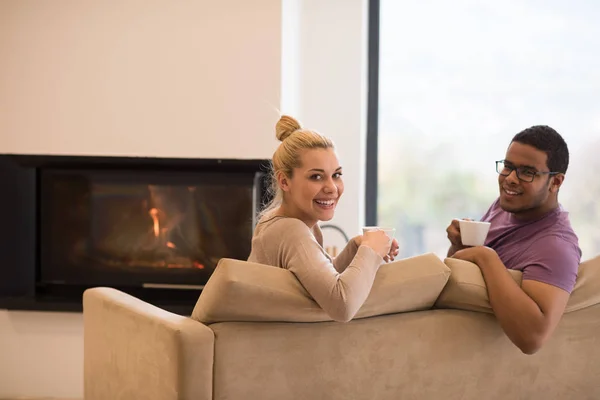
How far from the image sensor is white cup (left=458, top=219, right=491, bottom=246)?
2426 millimetres

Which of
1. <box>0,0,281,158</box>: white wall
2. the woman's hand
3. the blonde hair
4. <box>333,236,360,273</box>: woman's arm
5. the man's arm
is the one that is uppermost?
<box>0,0,281,158</box>: white wall

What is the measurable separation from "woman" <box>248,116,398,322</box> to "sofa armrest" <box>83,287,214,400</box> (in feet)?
1.00

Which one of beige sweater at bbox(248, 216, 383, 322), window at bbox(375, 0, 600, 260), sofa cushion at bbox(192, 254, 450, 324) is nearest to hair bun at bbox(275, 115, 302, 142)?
beige sweater at bbox(248, 216, 383, 322)

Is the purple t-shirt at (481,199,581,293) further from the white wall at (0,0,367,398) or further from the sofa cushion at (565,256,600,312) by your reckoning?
the white wall at (0,0,367,398)

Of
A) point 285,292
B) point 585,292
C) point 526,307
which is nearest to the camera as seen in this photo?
point 285,292

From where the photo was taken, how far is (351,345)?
6.98 ft

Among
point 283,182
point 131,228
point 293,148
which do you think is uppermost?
point 293,148

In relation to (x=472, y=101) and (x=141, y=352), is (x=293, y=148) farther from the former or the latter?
(x=472, y=101)

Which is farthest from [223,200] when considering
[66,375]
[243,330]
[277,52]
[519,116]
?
[243,330]

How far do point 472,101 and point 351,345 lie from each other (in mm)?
3241

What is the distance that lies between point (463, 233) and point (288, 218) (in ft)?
1.87

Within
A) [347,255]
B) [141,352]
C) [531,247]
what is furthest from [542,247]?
[141,352]

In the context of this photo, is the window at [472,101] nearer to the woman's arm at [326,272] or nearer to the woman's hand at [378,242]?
the woman's hand at [378,242]

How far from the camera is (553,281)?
2.21m
